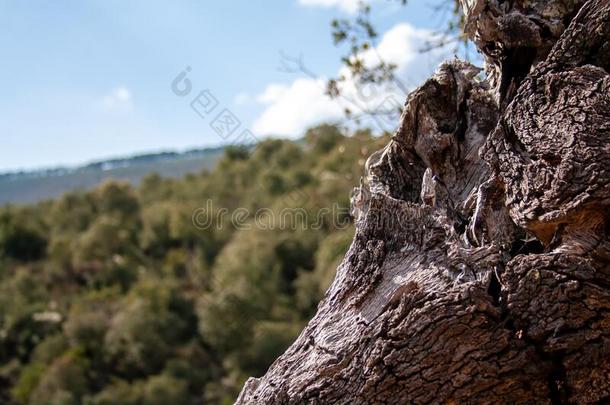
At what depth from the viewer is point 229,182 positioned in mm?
41031

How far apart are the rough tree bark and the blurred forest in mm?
13391

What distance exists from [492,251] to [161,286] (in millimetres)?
29423

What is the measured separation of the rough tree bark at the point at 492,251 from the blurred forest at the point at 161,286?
43.9 ft

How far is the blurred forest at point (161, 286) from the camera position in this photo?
2409 cm

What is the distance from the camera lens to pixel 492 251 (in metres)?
1.89

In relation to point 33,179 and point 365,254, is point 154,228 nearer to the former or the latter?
point 365,254

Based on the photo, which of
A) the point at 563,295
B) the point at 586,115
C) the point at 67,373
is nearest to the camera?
the point at 563,295

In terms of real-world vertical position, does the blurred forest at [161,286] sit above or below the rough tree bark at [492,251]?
above

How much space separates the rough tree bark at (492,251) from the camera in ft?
5.58

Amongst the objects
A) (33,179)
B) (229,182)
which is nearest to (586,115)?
(229,182)

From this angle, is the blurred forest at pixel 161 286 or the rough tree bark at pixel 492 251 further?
the blurred forest at pixel 161 286

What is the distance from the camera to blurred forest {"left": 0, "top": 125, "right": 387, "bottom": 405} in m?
24.1

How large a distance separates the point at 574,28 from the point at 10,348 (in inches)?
1240

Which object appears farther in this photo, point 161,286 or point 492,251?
point 161,286
